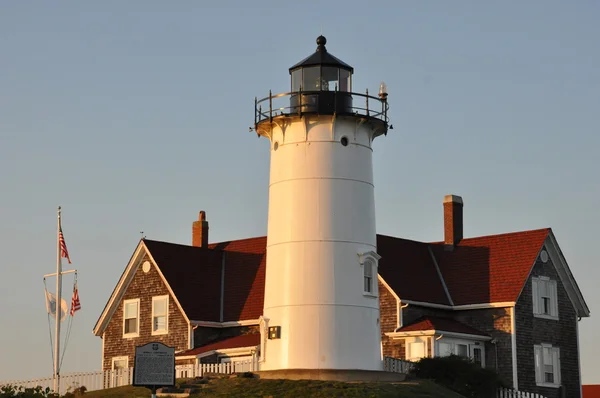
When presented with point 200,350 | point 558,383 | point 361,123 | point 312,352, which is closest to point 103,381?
point 200,350

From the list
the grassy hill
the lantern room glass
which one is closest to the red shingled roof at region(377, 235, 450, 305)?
the grassy hill

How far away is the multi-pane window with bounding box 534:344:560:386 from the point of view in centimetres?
A: 4581

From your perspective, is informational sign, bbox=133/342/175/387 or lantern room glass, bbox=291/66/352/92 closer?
informational sign, bbox=133/342/175/387

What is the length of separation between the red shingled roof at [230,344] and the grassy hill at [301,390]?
697 centimetres

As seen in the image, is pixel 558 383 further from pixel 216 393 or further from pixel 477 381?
pixel 216 393

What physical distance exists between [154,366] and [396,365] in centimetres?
1018

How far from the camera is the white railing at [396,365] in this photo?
4009 cm

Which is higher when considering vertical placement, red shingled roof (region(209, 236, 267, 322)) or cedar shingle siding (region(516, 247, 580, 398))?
red shingled roof (region(209, 236, 267, 322))

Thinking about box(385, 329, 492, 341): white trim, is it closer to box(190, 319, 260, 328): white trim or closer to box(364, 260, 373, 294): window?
box(190, 319, 260, 328): white trim

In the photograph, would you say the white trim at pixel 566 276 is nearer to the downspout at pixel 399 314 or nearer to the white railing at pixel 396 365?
the downspout at pixel 399 314

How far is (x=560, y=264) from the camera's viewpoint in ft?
157

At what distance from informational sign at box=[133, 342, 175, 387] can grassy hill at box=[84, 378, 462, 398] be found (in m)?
2.61

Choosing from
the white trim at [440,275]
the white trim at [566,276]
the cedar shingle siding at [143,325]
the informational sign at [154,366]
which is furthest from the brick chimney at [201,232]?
the informational sign at [154,366]

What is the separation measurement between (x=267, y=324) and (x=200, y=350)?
7.48 metres
